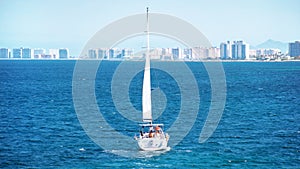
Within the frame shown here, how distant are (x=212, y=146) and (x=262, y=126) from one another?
857 inches

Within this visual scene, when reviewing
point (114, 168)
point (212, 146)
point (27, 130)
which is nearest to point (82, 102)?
point (27, 130)

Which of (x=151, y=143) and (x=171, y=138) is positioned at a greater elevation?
(x=151, y=143)

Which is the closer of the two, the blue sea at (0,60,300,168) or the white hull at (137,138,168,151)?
the blue sea at (0,60,300,168)

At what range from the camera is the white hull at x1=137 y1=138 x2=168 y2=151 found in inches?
2921

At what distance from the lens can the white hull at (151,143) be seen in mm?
74188

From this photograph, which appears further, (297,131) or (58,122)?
(58,122)

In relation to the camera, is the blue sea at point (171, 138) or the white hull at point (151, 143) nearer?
the blue sea at point (171, 138)

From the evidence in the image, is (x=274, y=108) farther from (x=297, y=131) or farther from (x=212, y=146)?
(x=212, y=146)

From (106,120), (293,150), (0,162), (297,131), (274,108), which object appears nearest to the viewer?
(0,162)

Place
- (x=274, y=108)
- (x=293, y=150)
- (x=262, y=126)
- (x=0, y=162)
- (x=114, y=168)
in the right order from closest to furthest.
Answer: (x=114, y=168) → (x=0, y=162) → (x=293, y=150) → (x=262, y=126) → (x=274, y=108)

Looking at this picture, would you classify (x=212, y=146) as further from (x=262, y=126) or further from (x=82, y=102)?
(x=82, y=102)

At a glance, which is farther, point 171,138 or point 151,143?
point 171,138

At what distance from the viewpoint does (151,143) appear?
74.4 metres

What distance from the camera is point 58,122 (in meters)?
103
